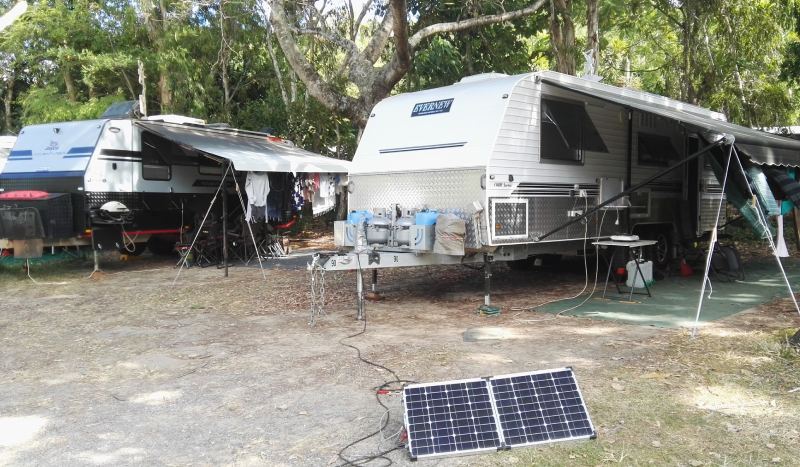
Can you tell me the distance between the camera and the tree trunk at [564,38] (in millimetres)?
15172

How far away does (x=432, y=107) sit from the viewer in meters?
8.41

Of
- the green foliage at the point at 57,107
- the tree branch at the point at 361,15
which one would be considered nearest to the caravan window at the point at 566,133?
the tree branch at the point at 361,15

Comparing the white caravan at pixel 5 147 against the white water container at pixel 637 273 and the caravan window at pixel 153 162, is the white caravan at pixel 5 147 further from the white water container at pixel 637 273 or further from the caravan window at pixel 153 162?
the white water container at pixel 637 273

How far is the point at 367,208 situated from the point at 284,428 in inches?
194

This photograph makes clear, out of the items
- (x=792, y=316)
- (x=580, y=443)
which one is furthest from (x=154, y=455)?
(x=792, y=316)

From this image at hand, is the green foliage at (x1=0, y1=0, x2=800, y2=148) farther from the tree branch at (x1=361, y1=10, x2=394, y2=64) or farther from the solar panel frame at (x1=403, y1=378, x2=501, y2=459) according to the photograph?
the solar panel frame at (x1=403, y1=378, x2=501, y2=459)

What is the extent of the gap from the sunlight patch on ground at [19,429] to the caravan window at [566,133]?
6.02 metres

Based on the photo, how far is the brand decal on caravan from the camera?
8242 mm

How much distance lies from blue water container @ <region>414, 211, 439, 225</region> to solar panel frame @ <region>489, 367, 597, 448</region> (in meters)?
3.66

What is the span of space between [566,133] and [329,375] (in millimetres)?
4765

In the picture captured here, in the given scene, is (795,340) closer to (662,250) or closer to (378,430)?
(378,430)

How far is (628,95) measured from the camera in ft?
29.9

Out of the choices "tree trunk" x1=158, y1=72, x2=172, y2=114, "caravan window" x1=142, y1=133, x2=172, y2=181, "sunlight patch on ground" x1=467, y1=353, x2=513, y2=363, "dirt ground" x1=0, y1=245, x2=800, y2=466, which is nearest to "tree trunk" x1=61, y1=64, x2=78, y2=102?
"tree trunk" x1=158, y1=72, x2=172, y2=114

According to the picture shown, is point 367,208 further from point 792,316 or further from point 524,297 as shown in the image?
point 792,316
